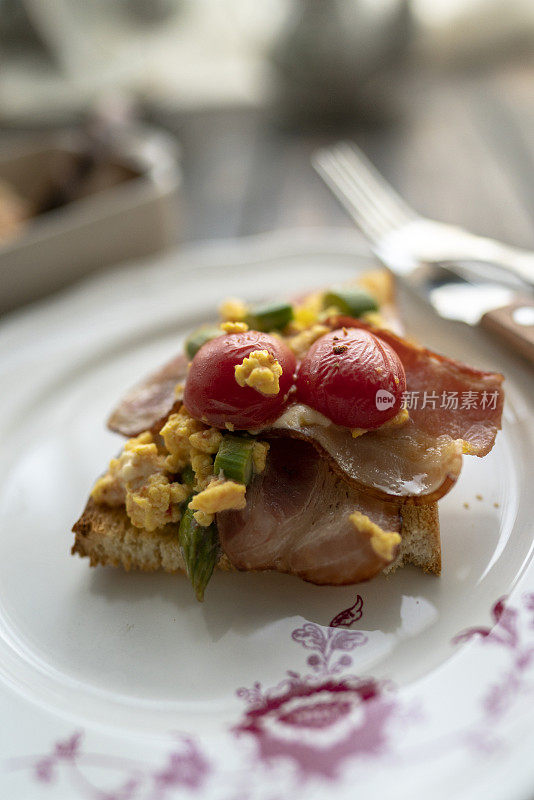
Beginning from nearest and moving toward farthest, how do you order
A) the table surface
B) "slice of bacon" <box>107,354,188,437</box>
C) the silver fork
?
"slice of bacon" <box>107,354,188,437</box>, the silver fork, the table surface

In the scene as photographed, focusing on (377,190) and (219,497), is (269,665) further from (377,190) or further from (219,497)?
(377,190)

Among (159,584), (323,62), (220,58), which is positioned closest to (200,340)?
(159,584)

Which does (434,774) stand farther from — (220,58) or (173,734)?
(220,58)

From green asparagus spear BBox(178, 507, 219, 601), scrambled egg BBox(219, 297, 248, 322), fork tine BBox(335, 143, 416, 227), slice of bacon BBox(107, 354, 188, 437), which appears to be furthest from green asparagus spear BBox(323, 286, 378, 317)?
green asparagus spear BBox(178, 507, 219, 601)

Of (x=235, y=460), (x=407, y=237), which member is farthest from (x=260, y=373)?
(x=407, y=237)

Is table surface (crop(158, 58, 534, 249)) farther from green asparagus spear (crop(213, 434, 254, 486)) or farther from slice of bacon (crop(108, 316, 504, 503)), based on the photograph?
green asparagus spear (crop(213, 434, 254, 486))

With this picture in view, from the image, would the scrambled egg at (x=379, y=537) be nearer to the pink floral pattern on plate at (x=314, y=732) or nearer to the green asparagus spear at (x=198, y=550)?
the pink floral pattern on plate at (x=314, y=732)
